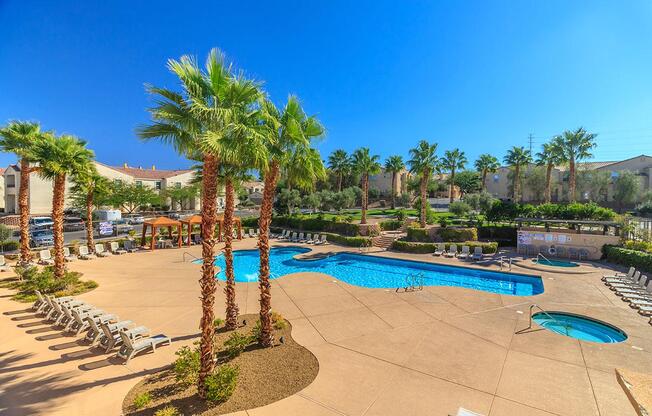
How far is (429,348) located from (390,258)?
14.9 meters

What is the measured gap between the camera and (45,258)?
843 inches

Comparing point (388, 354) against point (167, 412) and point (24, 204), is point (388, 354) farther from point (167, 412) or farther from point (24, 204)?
point (24, 204)

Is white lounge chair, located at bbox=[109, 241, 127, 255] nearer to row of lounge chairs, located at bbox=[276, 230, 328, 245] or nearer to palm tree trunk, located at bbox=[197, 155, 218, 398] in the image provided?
row of lounge chairs, located at bbox=[276, 230, 328, 245]

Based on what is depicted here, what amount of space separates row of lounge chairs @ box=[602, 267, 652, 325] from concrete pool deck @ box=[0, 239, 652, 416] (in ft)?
1.26

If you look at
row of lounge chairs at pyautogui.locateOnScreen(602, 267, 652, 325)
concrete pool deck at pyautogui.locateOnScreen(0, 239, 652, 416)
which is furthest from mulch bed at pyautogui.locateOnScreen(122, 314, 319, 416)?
row of lounge chairs at pyautogui.locateOnScreen(602, 267, 652, 325)

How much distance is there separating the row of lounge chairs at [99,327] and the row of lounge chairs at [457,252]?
814 inches

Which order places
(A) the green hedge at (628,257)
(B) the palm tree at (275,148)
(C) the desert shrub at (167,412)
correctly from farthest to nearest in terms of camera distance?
(A) the green hedge at (628,257)
(B) the palm tree at (275,148)
(C) the desert shrub at (167,412)

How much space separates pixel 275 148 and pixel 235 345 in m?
5.81

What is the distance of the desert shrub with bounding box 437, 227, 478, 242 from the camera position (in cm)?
2717

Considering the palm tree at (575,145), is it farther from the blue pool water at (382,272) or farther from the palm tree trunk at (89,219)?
the palm tree trunk at (89,219)

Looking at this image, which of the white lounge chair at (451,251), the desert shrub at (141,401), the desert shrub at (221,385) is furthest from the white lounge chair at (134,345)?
the white lounge chair at (451,251)

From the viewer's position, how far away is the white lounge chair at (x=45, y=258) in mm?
20905

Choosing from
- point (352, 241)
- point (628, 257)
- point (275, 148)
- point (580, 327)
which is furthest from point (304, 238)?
point (628, 257)

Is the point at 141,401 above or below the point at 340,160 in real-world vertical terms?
below
